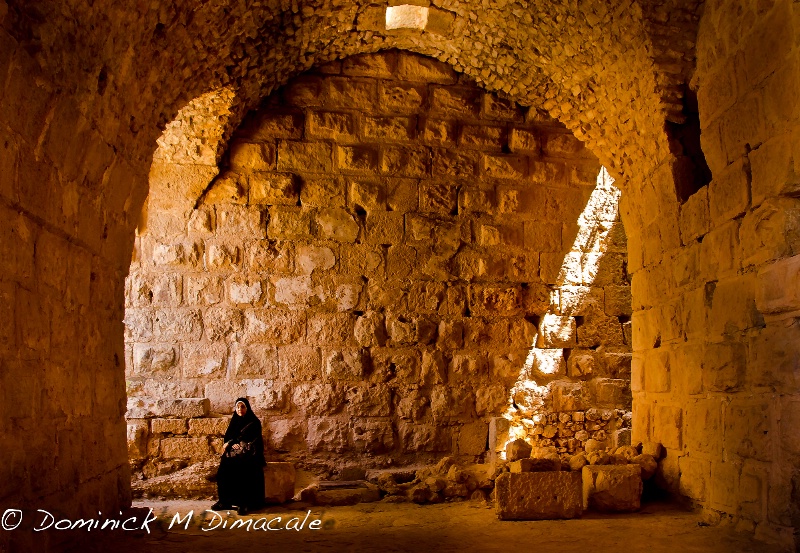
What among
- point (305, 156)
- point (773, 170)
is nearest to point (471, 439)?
point (305, 156)

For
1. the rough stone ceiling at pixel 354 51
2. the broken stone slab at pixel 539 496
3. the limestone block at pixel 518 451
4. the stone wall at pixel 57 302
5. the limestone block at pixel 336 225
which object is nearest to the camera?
the stone wall at pixel 57 302

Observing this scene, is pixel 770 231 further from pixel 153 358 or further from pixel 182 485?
pixel 153 358

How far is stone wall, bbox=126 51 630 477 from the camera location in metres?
5.53

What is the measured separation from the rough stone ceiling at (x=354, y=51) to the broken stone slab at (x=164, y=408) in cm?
221

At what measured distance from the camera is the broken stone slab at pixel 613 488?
4.16m

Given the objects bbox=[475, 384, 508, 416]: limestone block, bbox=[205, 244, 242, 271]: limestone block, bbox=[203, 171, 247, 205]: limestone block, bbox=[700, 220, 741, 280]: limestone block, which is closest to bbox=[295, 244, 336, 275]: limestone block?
bbox=[205, 244, 242, 271]: limestone block

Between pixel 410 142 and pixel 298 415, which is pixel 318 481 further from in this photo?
pixel 410 142

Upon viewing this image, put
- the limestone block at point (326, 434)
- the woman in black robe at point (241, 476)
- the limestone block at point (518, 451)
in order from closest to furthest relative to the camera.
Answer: the woman in black robe at point (241, 476)
the limestone block at point (518, 451)
the limestone block at point (326, 434)

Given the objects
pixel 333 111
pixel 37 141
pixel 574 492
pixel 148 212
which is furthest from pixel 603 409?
pixel 37 141

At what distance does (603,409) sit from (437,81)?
3.33m

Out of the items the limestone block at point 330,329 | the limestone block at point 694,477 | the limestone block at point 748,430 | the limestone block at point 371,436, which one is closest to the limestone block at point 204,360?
the limestone block at point 330,329

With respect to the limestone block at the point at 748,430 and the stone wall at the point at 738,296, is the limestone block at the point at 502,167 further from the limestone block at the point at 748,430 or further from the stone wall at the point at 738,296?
the limestone block at the point at 748,430

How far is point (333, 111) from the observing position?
5.80 m

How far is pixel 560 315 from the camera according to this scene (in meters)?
5.95
